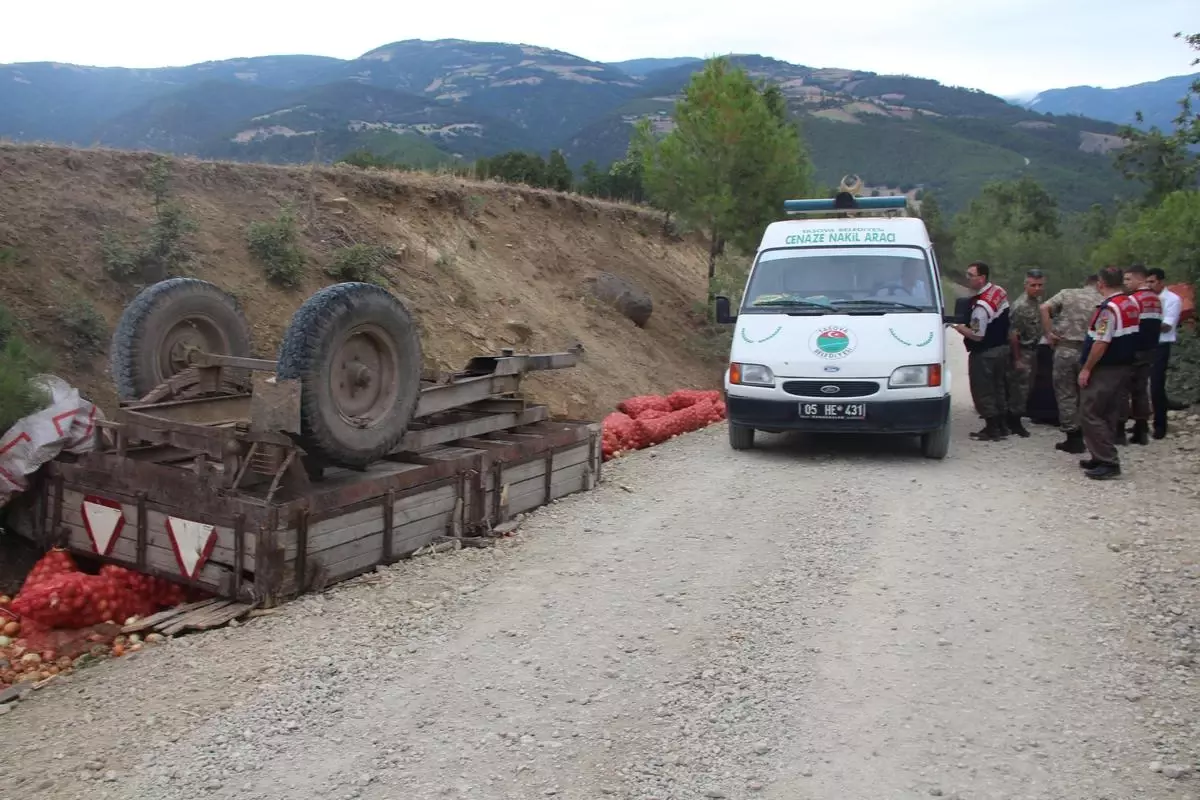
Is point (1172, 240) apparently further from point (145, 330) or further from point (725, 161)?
point (145, 330)

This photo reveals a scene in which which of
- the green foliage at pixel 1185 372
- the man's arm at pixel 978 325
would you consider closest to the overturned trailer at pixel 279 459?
the man's arm at pixel 978 325

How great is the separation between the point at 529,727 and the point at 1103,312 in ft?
21.7

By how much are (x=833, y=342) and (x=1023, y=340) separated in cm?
327

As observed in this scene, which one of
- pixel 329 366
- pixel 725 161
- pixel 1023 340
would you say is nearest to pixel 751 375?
pixel 1023 340

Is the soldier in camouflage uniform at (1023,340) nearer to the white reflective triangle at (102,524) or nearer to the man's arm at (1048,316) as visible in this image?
the man's arm at (1048,316)

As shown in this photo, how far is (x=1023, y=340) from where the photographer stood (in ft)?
35.0

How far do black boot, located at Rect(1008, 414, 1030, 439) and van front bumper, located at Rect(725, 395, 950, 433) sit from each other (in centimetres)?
208

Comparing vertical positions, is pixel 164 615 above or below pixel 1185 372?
below

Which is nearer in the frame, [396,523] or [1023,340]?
[396,523]

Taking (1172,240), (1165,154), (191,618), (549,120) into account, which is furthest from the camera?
(549,120)

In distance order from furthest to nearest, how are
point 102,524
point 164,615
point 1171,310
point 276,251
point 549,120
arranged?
point 549,120 < point 276,251 < point 1171,310 < point 102,524 < point 164,615

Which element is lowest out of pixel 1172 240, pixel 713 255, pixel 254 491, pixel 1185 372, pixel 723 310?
pixel 254 491

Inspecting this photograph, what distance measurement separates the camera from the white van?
8.58 meters

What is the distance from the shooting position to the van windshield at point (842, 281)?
9.22 metres
